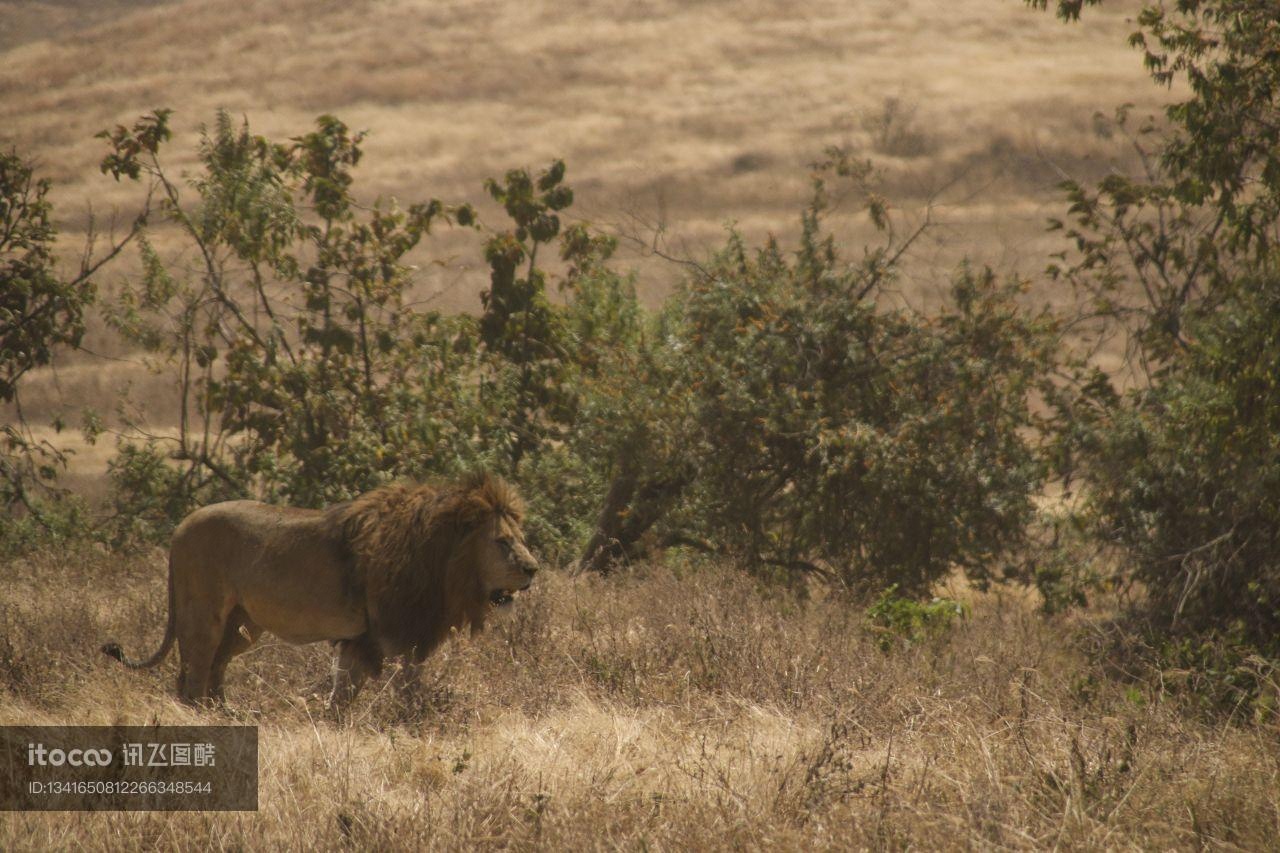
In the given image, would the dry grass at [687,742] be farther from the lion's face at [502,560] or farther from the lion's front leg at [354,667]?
the lion's face at [502,560]

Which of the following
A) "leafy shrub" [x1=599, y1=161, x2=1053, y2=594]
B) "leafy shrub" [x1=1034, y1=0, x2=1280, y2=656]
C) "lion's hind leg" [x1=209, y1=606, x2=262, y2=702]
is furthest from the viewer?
"leafy shrub" [x1=599, y1=161, x2=1053, y2=594]

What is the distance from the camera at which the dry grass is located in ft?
16.0

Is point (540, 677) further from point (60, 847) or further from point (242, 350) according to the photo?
point (242, 350)

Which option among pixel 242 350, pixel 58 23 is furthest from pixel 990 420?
pixel 58 23

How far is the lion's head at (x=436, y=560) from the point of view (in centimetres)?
673

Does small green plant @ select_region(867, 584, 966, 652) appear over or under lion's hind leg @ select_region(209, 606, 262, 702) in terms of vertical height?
under

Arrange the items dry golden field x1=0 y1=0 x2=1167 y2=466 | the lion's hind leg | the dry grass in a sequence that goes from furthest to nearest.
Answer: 1. dry golden field x1=0 y1=0 x2=1167 y2=466
2. the lion's hind leg
3. the dry grass

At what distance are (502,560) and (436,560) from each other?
0.35 metres

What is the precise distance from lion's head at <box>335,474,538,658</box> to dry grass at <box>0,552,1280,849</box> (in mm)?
372

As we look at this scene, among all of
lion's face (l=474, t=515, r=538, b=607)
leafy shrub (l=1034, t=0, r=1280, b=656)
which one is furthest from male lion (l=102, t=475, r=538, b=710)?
leafy shrub (l=1034, t=0, r=1280, b=656)

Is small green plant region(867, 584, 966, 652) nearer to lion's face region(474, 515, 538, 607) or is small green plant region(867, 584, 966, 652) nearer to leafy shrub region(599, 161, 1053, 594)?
leafy shrub region(599, 161, 1053, 594)

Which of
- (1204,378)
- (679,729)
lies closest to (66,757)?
(679,729)

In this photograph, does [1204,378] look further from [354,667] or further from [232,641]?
[232,641]

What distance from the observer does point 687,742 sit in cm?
611
